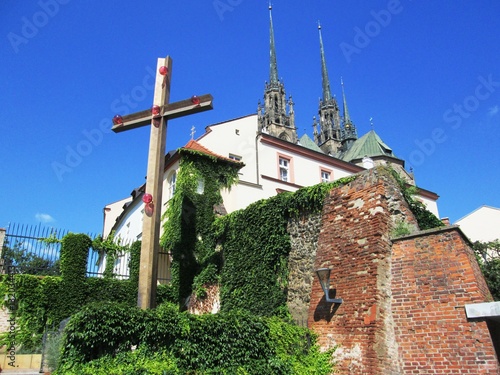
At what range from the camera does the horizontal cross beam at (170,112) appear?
37.8ft

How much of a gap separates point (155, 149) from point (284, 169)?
15.1m

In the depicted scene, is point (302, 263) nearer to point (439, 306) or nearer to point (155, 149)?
point (439, 306)

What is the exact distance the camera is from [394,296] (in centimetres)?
911

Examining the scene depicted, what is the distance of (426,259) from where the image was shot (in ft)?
29.2

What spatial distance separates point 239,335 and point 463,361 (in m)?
4.43

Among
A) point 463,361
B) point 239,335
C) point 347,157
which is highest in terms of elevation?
point 347,157

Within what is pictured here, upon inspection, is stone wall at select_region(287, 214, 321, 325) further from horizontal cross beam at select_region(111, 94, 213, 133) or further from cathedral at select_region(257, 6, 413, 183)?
cathedral at select_region(257, 6, 413, 183)

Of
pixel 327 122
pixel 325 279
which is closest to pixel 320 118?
pixel 327 122

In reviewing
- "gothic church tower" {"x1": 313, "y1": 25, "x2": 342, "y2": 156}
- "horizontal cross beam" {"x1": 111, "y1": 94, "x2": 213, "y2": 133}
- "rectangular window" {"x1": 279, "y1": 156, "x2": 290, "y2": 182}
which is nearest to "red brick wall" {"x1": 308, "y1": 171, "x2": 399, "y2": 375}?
"horizontal cross beam" {"x1": 111, "y1": 94, "x2": 213, "y2": 133}

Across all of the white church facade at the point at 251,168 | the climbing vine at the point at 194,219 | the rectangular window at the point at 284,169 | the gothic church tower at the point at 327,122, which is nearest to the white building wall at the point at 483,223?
the white church facade at the point at 251,168

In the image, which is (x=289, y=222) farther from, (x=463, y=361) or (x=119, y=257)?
(x=119, y=257)

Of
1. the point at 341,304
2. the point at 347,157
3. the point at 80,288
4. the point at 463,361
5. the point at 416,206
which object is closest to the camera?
the point at 463,361

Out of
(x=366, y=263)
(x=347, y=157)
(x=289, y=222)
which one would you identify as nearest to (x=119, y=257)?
(x=289, y=222)

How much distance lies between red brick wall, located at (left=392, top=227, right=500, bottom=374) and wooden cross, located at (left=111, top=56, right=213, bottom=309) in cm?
594
